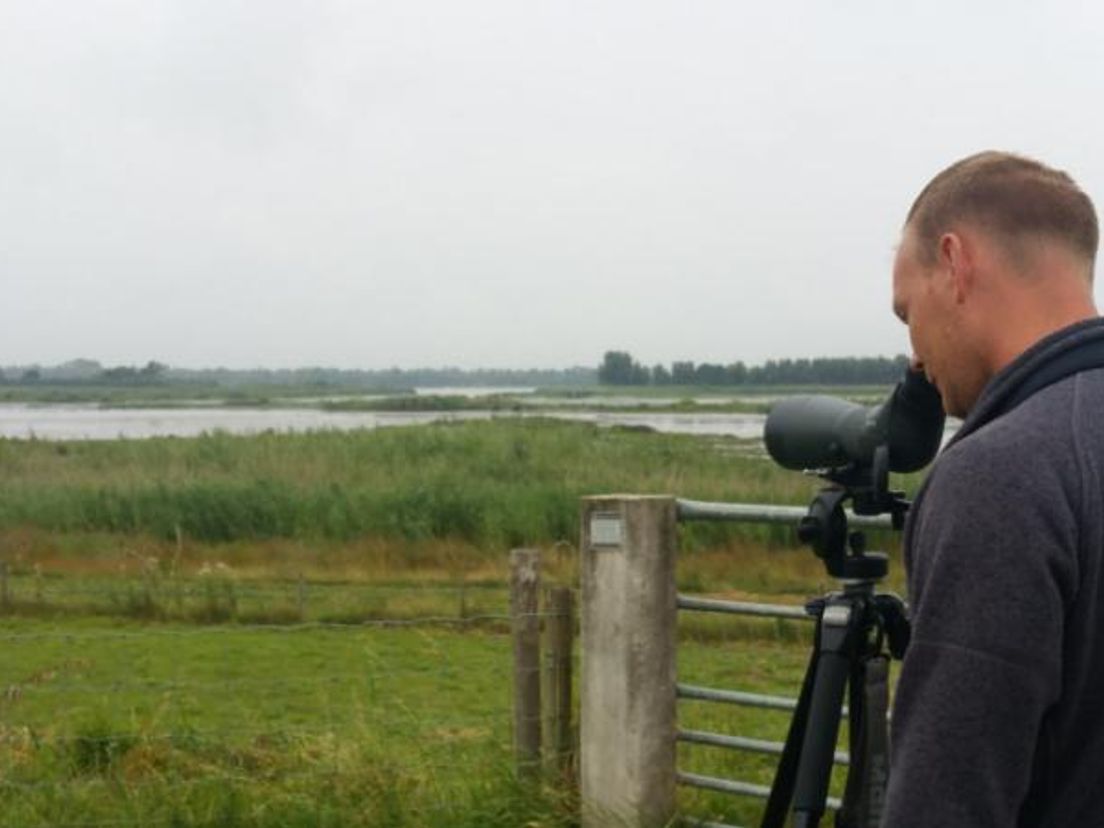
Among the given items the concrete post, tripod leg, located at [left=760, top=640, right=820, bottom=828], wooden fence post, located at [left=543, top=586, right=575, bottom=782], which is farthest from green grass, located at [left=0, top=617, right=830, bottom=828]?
tripod leg, located at [left=760, top=640, right=820, bottom=828]

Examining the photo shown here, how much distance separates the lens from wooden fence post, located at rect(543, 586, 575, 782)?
4453 millimetres

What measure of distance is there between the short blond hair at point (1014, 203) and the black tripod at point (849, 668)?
603 mm

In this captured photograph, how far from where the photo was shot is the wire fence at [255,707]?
14.8ft

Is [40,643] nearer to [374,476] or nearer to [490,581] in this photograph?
[490,581]

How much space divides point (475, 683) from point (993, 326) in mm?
8274

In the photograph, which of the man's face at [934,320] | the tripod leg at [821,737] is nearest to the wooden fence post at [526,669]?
the tripod leg at [821,737]

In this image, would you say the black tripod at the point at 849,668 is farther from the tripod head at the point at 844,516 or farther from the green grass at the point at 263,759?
the green grass at the point at 263,759

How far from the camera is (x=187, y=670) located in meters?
10.0

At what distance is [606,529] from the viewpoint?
4.12 meters

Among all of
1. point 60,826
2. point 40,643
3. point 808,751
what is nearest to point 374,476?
point 40,643

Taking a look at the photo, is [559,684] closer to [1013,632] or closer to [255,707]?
[1013,632]

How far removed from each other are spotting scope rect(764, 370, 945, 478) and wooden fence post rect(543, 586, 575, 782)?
2299 millimetres

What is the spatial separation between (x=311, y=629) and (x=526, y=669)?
7.46 meters

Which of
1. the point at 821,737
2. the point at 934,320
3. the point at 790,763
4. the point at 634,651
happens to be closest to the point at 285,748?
the point at 634,651
